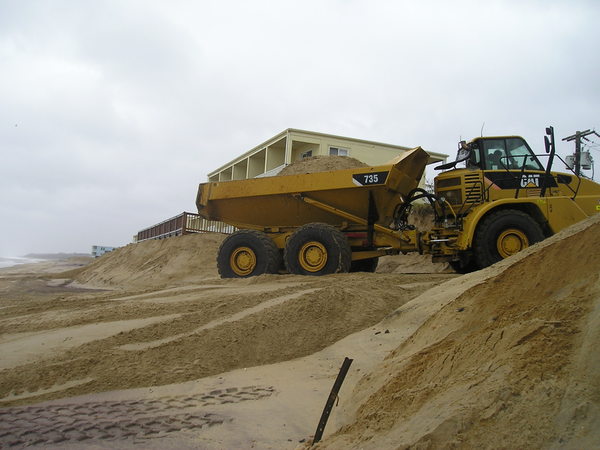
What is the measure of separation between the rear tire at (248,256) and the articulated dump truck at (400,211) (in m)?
0.02

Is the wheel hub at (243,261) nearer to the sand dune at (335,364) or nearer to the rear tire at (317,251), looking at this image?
the rear tire at (317,251)

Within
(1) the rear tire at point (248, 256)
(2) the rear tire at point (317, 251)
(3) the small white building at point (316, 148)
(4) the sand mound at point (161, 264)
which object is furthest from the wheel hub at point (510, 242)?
(3) the small white building at point (316, 148)

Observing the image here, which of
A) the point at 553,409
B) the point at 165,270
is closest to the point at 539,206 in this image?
the point at 553,409

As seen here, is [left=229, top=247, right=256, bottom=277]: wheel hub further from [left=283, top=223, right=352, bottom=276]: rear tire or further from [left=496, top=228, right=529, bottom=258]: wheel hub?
[left=496, top=228, right=529, bottom=258]: wheel hub

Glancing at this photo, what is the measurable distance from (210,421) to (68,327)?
3.72m

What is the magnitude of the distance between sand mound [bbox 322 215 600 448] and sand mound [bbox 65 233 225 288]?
12652 mm

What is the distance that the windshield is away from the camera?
29.6ft

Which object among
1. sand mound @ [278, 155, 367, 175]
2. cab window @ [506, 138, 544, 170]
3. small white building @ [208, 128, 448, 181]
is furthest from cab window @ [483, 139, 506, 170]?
small white building @ [208, 128, 448, 181]

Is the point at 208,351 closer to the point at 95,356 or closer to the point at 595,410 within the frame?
the point at 95,356

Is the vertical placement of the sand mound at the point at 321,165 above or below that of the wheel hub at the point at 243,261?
above

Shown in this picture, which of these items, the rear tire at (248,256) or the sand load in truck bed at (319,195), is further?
the rear tire at (248,256)

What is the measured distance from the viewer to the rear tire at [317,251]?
904 centimetres

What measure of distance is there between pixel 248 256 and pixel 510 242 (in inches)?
208

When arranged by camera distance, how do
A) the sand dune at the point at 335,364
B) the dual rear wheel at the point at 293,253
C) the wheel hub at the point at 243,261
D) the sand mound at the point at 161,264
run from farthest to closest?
the sand mound at the point at 161,264, the wheel hub at the point at 243,261, the dual rear wheel at the point at 293,253, the sand dune at the point at 335,364
